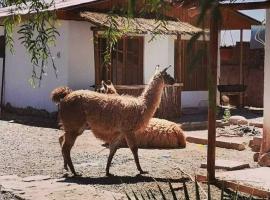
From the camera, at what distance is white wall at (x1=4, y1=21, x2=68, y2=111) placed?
52.1 feet

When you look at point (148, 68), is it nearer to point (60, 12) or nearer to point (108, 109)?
point (60, 12)

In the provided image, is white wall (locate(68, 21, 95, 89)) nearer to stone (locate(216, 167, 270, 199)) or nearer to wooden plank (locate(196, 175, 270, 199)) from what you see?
stone (locate(216, 167, 270, 199))

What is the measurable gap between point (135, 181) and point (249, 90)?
14179 millimetres

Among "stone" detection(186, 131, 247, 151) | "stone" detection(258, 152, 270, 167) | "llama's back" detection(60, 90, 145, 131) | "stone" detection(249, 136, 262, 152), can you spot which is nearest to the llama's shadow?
"llama's back" detection(60, 90, 145, 131)

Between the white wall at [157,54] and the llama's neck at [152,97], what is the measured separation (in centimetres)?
901

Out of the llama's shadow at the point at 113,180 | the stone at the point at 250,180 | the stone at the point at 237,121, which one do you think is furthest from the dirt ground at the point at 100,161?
the stone at the point at 237,121

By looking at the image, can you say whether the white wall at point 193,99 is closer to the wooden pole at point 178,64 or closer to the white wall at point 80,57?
the wooden pole at point 178,64

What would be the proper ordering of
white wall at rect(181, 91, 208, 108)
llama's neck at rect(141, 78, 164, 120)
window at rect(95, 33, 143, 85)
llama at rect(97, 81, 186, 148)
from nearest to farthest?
llama's neck at rect(141, 78, 164, 120)
llama at rect(97, 81, 186, 148)
window at rect(95, 33, 143, 85)
white wall at rect(181, 91, 208, 108)

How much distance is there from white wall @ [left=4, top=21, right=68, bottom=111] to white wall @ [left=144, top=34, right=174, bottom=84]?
8.97ft

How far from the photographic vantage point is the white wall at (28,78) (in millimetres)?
15867

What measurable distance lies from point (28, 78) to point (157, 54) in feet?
13.4

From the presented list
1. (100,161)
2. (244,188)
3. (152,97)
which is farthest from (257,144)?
(244,188)

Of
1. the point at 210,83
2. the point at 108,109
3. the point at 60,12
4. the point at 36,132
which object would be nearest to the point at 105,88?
the point at 108,109

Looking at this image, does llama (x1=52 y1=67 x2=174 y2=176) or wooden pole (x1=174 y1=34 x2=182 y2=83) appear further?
wooden pole (x1=174 y1=34 x2=182 y2=83)
